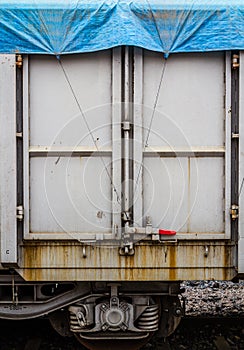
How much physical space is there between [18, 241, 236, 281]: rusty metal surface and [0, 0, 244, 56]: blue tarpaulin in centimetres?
167

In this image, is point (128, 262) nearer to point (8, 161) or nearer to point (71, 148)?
point (71, 148)

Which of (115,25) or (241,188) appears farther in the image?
(241,188)

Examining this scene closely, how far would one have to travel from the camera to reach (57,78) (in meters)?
4.69

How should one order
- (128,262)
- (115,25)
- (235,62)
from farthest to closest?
(128,262) < (235,62) < (115,25)

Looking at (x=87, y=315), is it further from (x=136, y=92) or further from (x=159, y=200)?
(x=136, y=92)

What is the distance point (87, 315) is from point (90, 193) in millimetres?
1166

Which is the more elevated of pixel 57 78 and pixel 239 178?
pixel 57 78

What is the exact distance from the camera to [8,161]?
15.2ft

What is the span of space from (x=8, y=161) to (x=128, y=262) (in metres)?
1.34

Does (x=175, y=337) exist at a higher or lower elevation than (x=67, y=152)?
lower

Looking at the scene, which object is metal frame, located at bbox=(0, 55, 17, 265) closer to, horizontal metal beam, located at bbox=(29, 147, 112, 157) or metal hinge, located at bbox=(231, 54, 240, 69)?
horizontal metal beam, located at bbox=(29, 147, 112, 157)

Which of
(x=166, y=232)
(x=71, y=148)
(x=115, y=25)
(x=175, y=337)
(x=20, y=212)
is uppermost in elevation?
(x=115, y=25)

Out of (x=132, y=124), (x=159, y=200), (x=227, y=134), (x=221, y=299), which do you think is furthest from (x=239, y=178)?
(x=221, y=299)

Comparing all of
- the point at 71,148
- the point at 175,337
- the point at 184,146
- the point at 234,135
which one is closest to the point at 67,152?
the point at 71,148
